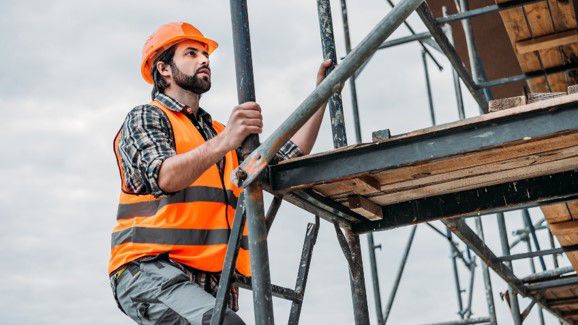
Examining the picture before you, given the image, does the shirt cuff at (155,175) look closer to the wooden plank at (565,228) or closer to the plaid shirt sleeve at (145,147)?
the plaid shirt sleeve at (145,147)

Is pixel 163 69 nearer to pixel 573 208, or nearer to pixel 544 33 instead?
pixel 544 33

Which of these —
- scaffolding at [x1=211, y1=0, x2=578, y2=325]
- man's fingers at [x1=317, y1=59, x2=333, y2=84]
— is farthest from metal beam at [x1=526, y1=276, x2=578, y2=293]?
man's fingers at [x1=317, y1=59, x2=333, y2=84]

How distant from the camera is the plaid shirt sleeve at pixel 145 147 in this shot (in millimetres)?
3977

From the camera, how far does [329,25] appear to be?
16.3 ft

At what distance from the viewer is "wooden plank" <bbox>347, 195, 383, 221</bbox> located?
444cm

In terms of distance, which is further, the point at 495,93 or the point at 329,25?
the point at 495,93

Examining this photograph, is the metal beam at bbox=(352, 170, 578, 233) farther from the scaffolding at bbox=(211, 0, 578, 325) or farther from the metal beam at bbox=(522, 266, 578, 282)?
the metal beam at bbox=(522, 266, 578, 282)

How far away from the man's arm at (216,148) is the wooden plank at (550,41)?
225 cm

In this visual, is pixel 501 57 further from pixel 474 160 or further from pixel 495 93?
pixel 474 160

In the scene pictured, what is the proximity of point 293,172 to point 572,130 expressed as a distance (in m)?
1.17

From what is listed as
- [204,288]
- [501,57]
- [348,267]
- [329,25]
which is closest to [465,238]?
Result: [348,267]

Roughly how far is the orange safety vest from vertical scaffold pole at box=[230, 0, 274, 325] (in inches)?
20.6

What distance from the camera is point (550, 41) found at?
5.34 meters

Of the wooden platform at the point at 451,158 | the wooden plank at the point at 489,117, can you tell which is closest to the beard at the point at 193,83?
the wooden platform at the point at 451,158
